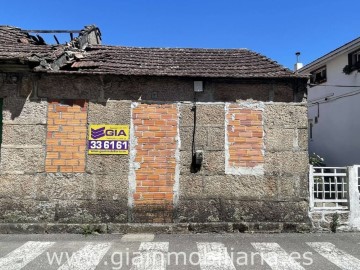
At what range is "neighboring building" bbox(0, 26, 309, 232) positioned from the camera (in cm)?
698

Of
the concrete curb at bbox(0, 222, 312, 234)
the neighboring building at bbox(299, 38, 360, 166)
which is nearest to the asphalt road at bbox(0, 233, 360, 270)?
the concrete curb at bbox(0, 222, 312, 234)

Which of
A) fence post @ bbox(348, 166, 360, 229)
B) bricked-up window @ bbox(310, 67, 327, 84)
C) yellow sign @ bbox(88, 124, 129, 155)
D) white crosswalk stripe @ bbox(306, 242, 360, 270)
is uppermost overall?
bricked-up window @ bbox(310, 67, 327, 84)

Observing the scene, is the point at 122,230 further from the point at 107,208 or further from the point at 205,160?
the point at 205,160

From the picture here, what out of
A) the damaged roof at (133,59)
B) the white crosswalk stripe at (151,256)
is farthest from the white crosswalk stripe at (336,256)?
the damaged roof at (133,59)

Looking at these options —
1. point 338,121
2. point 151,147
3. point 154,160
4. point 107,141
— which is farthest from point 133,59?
point 338,121

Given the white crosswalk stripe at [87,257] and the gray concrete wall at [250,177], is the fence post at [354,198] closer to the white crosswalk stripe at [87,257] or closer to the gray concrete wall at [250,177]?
the gray concrete wall at [250,177]

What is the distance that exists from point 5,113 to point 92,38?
181 inches

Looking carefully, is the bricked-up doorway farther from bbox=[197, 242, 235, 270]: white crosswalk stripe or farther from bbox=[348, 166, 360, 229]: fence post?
bbox=[348, 166, 360, 229]: fence post

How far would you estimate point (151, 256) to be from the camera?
5266 millimetres

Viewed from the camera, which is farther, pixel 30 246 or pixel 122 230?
pixel 122 230

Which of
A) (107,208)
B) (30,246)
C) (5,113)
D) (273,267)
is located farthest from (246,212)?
(5,113)

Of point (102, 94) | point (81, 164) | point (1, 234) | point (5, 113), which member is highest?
A: point (102, 94)

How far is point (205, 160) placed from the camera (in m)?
7.16

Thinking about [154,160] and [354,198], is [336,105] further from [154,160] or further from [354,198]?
[154,160]
